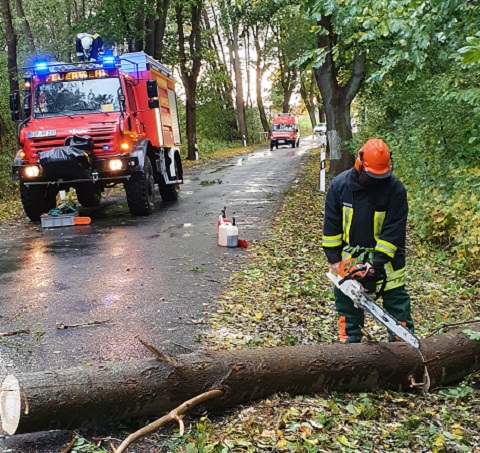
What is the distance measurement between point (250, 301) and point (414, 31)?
11.1 ft

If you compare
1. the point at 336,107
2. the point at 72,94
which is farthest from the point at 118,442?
the point at 336,107

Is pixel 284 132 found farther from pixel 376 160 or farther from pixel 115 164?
pixel 376 160

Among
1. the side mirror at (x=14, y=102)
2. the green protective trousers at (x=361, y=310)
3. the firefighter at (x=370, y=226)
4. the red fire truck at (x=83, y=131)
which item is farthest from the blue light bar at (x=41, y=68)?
the green protective trousers at (x=361, y=310)

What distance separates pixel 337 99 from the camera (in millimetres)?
13109

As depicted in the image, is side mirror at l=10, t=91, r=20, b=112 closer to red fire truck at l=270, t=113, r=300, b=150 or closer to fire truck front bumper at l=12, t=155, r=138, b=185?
fire truck front bumper at l=12, t=155, r=138, b=185

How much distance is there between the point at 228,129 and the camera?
44.1m

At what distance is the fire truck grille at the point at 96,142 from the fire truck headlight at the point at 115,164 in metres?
0.18

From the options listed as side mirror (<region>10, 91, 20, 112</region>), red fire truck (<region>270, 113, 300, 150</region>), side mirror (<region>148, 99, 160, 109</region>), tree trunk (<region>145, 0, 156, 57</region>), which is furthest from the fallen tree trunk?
red fire truck (<region>270, 113, 300, 150</region>)

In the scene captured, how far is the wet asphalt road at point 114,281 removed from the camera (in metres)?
4.87

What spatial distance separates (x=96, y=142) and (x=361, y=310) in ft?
24.6

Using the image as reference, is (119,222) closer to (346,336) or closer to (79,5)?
(346,336)

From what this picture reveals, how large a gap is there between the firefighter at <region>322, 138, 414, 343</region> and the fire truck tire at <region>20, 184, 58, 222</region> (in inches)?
322

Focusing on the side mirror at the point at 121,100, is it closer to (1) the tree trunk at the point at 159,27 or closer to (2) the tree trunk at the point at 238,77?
(1) the tree trunk at the point at 159,27

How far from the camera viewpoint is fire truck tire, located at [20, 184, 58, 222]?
11.2 m
